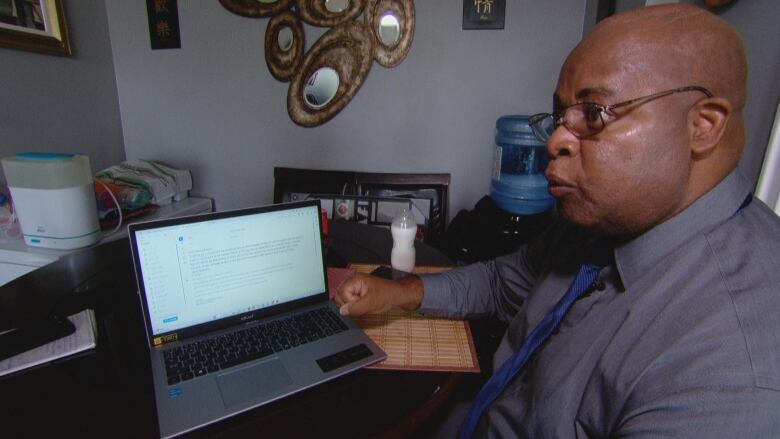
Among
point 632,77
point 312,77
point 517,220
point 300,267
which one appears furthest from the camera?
point 312,77

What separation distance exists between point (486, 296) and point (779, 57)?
0.94 m

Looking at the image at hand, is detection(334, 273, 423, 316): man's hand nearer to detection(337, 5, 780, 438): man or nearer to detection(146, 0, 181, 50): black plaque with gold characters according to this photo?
detection(337, 5, 780, 438): man

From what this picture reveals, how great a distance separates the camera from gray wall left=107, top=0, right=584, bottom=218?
2148mm

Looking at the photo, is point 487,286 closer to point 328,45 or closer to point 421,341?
point 421,341

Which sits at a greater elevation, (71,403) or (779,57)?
(779,57)

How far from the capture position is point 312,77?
235 centimetres

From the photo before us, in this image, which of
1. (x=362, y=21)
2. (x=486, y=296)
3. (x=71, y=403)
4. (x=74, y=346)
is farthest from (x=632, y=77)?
(x=362, y=21)

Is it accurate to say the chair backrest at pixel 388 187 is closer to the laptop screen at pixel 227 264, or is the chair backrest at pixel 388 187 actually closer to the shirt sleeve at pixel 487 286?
the shirt sleeve at pixel 487 286

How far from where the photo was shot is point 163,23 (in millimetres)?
2486

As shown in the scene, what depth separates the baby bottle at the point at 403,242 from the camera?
123 centimetres

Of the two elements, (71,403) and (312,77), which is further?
(312,77)

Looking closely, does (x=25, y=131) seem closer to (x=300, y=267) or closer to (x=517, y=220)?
(x=300, y=267)

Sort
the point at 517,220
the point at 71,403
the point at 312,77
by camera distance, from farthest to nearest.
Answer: the point at 312,77, the point at 517,220, the point at 71,403

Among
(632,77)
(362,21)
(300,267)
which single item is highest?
(362,21)
